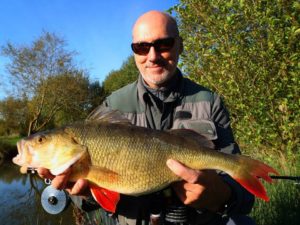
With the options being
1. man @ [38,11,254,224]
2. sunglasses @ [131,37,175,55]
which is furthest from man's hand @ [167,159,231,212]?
sunglasses @ [131,37,175,55]

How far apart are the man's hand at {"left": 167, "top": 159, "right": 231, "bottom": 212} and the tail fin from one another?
192mm

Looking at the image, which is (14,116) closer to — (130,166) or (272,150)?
(272,150)

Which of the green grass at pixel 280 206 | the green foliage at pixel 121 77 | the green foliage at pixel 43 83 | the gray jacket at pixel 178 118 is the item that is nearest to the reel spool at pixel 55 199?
the gray jacket at pixel 178 118

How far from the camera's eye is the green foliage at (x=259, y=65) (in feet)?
22.2

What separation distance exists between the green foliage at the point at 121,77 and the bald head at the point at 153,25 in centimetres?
3700

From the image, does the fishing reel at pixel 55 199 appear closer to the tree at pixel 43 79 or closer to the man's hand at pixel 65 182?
the man's hand at pixel 65 182

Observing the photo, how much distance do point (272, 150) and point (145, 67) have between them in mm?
5334

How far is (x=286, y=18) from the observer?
645cm

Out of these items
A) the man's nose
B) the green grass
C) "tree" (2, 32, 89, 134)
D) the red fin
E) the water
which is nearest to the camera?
the red fin

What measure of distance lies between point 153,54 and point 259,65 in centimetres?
457

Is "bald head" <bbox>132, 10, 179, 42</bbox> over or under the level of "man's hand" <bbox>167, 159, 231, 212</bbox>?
over

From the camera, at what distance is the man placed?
9.09ft

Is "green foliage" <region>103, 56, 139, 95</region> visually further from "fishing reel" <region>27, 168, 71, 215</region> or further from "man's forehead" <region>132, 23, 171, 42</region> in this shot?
"man's forehead" <region>132, 23, 171, 42</region>

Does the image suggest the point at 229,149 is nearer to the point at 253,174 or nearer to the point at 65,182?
the point at 253,174
